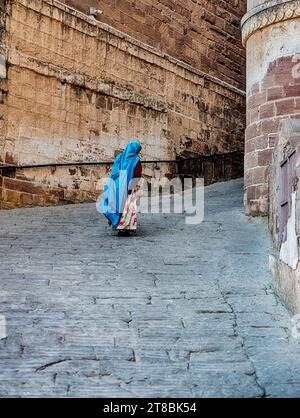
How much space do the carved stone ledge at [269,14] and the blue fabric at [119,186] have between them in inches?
128

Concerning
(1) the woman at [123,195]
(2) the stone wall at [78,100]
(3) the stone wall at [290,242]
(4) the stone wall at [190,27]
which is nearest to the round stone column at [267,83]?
(1) the woman at [123,195]

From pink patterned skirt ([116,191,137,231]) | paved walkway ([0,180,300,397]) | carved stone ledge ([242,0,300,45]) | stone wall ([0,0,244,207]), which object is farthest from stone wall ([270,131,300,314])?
stone wall ([0,0,244,207])

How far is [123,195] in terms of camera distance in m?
Answer: 8.06

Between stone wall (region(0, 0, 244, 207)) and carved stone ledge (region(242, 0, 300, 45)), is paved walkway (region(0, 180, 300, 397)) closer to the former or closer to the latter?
stone wall (region(0, 0, 244, 207))

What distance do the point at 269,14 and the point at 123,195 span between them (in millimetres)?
4041

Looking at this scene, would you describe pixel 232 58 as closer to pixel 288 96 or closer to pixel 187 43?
pixel 187 43

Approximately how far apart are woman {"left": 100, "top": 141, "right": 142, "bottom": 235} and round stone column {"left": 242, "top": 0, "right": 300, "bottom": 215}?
232 centimetres

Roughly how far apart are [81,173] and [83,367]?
348 inches

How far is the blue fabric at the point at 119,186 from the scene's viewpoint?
8062 mm

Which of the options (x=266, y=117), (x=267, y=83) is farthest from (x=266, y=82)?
(x=266, y=117)

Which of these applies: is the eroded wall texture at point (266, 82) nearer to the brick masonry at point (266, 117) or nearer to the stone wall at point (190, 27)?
the brick masonry at point (266, 117)

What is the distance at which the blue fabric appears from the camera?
317 inches

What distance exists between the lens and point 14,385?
3.14 metres

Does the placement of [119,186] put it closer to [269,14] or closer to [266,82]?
[266,82]
